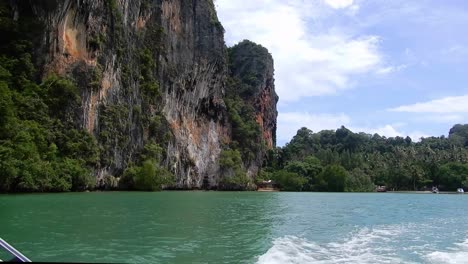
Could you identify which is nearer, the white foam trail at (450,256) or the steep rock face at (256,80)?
the white foam trail at (450,256)

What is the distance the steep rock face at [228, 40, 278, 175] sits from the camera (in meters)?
110

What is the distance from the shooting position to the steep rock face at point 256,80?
110m

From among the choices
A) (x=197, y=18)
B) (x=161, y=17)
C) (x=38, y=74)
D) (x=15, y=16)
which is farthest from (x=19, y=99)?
(x=197, y=18)

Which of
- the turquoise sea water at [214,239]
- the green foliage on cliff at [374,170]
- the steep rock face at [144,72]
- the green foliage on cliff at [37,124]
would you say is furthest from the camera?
the green foliage on cliff at [374,170]

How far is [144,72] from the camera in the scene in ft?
218

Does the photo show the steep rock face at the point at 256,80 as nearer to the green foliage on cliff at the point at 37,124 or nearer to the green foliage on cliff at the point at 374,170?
the green foliage on cliff at the point at 374,170

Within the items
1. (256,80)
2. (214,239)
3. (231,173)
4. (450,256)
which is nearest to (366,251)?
(450,256)

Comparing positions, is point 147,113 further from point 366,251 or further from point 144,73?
point 366,251

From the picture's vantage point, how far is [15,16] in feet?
156

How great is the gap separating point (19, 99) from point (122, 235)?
3283 cm

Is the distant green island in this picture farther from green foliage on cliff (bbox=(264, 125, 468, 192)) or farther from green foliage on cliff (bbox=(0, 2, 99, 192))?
green foliage on cliff (bbox=(264, 125, 468, 192))

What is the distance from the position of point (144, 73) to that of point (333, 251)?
5589 centimetres

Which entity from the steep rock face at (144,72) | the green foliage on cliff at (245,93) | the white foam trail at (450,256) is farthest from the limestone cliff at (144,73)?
the white foam trail at (450,256)

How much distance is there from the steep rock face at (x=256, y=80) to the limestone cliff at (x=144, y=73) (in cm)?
1652
